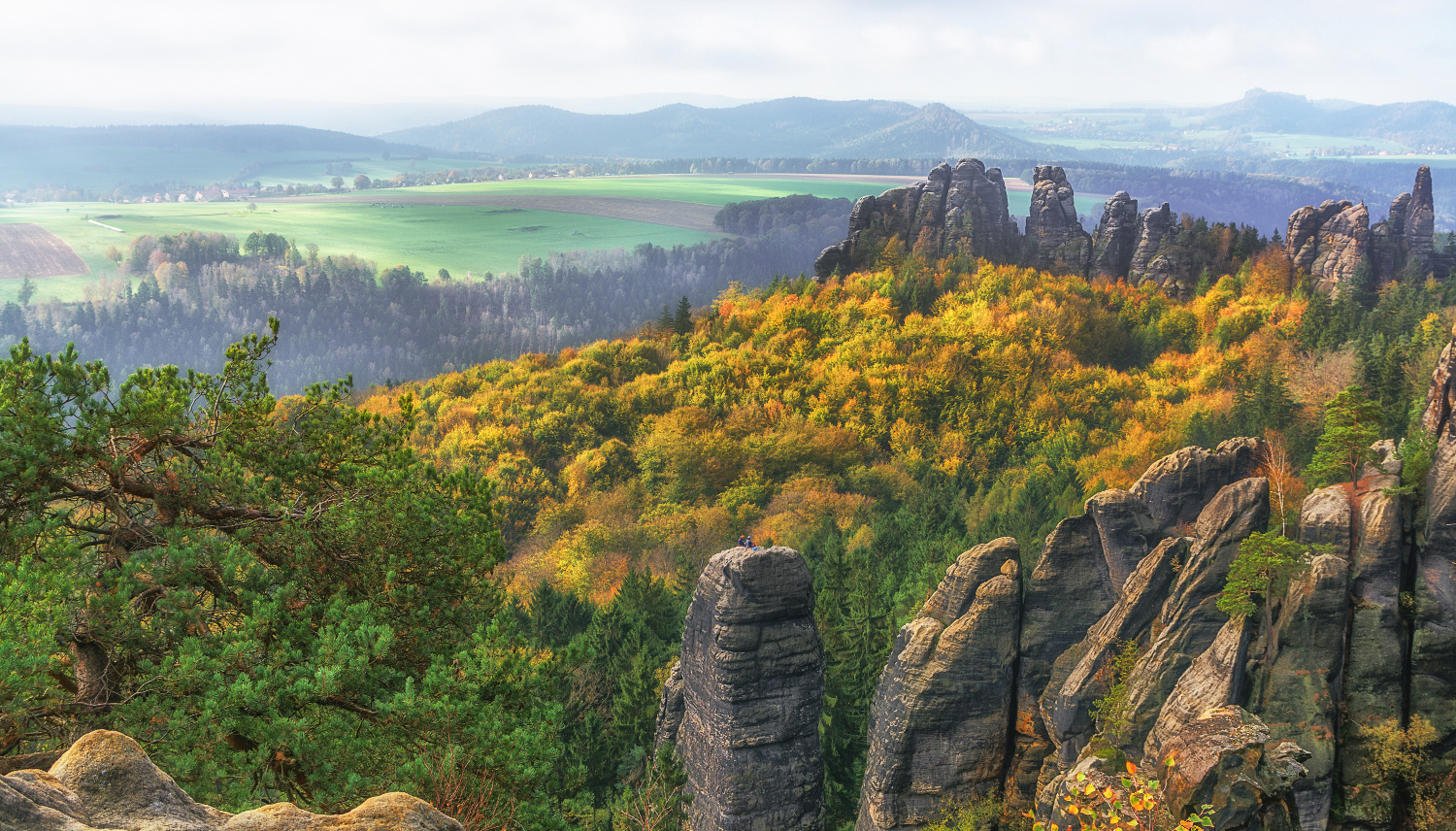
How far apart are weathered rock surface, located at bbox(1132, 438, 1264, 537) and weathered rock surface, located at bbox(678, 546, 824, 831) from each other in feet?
44.6

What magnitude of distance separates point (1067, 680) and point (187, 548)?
25877 mm

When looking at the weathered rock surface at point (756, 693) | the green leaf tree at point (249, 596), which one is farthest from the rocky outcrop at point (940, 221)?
the green leaf tree at point (249, 596)

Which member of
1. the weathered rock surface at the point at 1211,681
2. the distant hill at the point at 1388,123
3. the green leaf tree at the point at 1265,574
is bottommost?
the weathered rock surface at the point at 1211,681

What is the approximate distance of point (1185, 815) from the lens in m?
17.8

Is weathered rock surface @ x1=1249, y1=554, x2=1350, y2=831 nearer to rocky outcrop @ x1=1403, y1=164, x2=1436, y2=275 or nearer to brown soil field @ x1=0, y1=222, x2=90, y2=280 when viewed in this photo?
rocky outcrop @ x1=1403, y1=164, x2=1436, y2=275

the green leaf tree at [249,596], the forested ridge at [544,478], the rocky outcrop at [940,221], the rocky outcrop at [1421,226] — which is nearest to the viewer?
the green leaf tree at [249,596]

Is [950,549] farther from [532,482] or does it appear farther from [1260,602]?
[532,482]

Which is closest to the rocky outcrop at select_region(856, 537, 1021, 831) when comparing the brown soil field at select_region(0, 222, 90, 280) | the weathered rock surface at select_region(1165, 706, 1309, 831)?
the weathered rock surface at select_region(1165, 706, 1309, 831)

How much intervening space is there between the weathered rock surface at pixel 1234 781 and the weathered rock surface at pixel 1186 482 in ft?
48.8

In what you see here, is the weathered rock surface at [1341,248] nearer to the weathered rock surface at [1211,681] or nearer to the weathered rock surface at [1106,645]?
the weathered rock surface at [1106,645]

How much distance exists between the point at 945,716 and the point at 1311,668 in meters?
11.1

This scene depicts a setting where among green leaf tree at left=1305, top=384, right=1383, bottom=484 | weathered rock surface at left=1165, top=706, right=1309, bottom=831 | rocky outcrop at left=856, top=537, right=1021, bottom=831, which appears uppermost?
green leaf tree at left=1305, top=384, right=1383, bottom=484

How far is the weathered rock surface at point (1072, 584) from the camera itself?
3159 centimetres

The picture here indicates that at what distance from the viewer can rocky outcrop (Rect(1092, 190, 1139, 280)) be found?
83250mm
